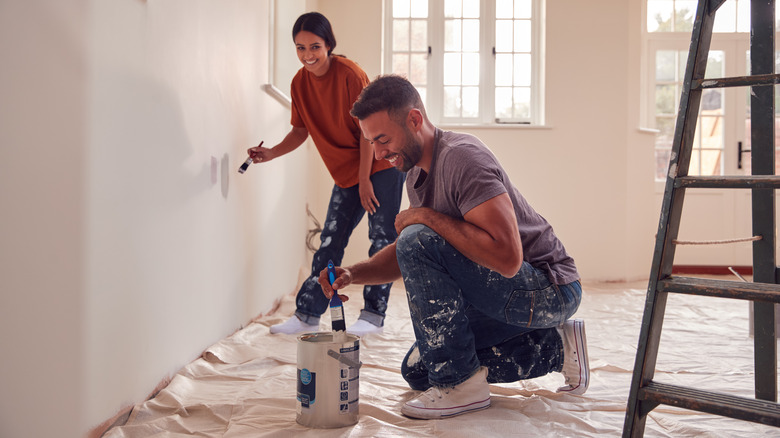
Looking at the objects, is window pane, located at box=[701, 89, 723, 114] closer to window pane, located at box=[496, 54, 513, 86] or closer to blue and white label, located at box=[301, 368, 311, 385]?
window pane, located at box=[496, 54, 513, 86]

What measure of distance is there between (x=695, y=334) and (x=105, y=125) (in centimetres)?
248

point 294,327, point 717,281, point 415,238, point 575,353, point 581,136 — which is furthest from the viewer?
point 581,136

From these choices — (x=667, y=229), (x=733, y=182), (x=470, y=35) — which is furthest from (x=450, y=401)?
(x=470, y=35)

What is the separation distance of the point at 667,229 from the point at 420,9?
13.3ft

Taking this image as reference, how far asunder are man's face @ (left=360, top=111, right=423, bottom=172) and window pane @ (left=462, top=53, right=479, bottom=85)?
3551 mm

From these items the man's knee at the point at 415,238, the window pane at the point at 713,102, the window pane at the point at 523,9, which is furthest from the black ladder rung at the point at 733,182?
the window pane at the point at 713,102

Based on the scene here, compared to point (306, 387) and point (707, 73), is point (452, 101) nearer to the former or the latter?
point (707, 73)

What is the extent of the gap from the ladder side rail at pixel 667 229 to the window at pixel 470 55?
3.59 m

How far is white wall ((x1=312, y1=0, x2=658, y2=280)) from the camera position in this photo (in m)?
4.77

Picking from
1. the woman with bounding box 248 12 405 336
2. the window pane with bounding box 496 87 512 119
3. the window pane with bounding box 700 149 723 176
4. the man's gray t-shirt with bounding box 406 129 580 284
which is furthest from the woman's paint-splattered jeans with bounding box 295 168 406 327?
the window pane with bounding box 700 149 723 176

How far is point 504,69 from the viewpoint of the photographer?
16.2 ft

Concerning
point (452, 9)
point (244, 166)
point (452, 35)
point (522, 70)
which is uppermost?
point (452, 9)

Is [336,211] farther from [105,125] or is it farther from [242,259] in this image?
[105,125]

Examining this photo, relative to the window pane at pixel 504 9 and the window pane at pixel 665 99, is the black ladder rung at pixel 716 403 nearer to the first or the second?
the window pane at pixel 504 9
